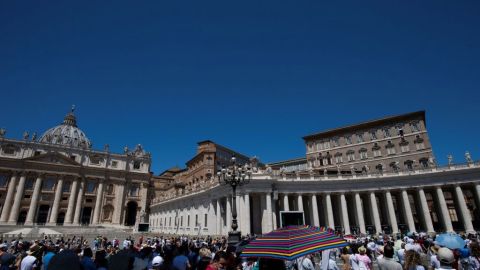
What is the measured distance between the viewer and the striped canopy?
179 inches

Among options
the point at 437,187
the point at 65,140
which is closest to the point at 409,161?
the point at 437,187

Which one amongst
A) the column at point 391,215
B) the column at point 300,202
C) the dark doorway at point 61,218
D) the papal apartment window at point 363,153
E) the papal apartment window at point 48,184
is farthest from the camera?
the dark doorway at point 61,218

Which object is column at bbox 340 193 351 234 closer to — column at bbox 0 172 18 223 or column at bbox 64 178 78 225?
column at bbox 64 178 78 225

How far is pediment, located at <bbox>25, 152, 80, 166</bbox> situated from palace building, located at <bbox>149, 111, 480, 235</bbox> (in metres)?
30.5

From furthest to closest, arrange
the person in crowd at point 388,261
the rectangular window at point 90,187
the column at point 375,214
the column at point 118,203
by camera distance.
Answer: the column at point 118,203 → the rectangular window at point 90,187 → the column at point 375,214 → the person in crowd at point 388,261

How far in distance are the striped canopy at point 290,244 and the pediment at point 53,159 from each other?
68020mm

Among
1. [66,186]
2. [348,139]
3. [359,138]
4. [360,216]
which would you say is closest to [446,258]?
[360,216]

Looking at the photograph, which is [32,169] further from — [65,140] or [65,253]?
[65,253]

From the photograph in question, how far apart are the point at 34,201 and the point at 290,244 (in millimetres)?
69783

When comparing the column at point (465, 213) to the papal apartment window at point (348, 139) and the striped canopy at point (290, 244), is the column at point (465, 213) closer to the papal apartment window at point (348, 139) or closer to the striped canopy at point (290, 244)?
the papal apartment window at point (348, 139)

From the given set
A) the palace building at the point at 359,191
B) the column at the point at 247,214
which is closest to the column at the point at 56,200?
the palace building at the point at 359,191

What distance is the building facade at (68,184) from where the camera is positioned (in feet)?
180

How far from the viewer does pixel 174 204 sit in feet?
163

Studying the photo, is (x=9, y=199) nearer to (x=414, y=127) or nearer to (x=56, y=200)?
(x=56, y=200)
